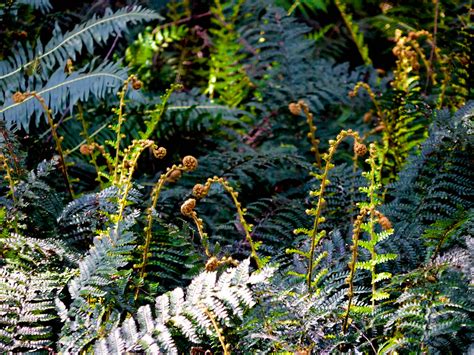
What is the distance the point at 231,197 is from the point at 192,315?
849 mm

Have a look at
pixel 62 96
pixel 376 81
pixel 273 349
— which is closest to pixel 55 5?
pixel 62 96

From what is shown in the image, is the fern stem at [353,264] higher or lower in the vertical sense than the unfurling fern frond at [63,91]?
lower

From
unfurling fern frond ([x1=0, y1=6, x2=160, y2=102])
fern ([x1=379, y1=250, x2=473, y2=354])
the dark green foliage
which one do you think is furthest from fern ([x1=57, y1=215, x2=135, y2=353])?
unfurling fern frond ([x1=0, y1=6, x2=160, y2=102])

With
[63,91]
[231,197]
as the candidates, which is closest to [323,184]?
[231,197]

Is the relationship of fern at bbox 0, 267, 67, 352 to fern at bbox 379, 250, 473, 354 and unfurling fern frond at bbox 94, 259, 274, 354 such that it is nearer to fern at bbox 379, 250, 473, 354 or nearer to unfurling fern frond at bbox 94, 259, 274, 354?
unfurling fern frond at bbox 94, 259, 274, 354

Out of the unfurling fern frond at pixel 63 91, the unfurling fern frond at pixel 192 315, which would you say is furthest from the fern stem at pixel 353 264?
the unfurling fern frond at pixel 63 91

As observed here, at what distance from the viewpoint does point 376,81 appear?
2.56 metres

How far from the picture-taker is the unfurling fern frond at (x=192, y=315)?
1.15 metres

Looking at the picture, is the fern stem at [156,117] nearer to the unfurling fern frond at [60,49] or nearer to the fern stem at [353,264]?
the unfurling fern frond at [60,49]

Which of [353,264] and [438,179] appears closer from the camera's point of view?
[353,264]

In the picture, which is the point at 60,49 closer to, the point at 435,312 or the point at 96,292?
the point at 96,292

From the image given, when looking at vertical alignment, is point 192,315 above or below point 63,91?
below

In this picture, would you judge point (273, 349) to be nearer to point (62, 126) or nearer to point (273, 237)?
point (273, 237)

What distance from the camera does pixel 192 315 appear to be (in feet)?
3.92
